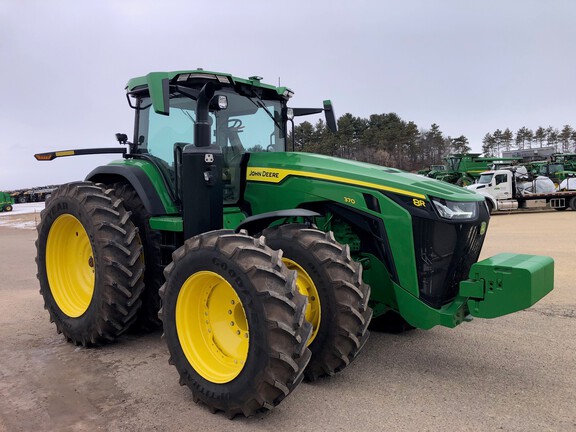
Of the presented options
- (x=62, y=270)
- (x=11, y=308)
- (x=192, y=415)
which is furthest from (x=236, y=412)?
(x=11, y=308)

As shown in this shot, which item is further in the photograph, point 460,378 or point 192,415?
point 460,378

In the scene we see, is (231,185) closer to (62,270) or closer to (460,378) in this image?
(62,270)

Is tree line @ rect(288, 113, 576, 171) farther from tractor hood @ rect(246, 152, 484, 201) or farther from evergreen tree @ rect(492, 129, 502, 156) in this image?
tractor hood @ rect(246, 152, 484, 201)

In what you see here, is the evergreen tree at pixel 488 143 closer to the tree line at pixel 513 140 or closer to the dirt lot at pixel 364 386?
the tree line at pixel 513 140

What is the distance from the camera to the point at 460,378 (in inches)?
147

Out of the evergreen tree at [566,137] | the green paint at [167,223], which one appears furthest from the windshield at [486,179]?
the evergreen tree at [566,137]

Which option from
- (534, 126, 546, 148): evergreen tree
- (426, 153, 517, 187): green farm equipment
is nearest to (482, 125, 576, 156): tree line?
(534, 126, 546, 148): evergreen tree

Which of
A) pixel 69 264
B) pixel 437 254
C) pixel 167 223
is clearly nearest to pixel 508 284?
pixel 437 254

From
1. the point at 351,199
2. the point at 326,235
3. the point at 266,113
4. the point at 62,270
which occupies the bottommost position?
the point at 62,270

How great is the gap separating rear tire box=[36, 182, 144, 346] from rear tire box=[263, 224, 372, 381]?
5.17ft

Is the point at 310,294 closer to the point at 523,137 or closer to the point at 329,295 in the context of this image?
the point at 329,295

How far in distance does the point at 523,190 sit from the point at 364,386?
956 inches

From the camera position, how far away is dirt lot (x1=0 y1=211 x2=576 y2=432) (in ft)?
10.1

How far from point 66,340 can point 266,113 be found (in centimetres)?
314
